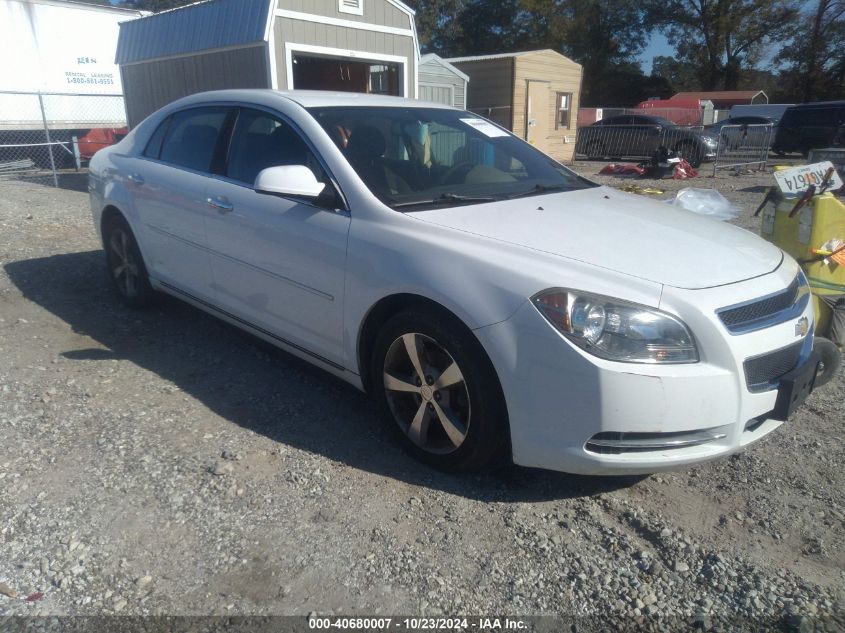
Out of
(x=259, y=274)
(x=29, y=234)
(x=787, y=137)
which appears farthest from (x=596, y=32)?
(x=259, y=274)

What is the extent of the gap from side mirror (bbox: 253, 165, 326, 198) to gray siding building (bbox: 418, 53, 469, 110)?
11.1m

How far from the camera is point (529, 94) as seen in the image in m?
19.5

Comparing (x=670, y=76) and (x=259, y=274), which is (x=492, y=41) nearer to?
(x=670, y=76)

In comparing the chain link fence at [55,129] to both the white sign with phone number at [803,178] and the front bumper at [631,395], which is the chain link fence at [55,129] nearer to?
the white sign with phone number at [803,178]

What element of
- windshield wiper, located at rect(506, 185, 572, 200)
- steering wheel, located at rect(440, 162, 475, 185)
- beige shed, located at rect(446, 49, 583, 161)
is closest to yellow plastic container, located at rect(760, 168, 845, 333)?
windshield wiper, located at rect(506, 185, 572, 200)

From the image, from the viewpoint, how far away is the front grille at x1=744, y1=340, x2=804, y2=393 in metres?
2.59

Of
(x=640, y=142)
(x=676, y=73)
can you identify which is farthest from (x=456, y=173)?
(x=676, y=73)

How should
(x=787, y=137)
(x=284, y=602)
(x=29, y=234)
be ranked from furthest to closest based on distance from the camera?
(x=787, y=137), (x=29, y=234), (x=284, y=602)

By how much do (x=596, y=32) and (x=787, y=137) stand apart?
87.0 ft

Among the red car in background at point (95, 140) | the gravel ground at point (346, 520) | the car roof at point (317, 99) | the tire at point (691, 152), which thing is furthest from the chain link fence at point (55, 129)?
the tire at point (691, 152)

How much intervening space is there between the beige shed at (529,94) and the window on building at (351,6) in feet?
25.8

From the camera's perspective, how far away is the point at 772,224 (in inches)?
178

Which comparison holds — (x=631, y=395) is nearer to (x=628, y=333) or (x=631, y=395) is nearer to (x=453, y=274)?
→ (x=628, y=333)

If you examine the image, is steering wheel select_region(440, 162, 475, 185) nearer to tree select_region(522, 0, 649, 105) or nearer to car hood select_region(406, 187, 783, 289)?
car hood select_region(406, 187, 783, 289)
